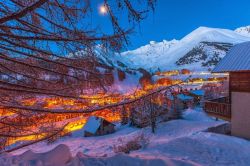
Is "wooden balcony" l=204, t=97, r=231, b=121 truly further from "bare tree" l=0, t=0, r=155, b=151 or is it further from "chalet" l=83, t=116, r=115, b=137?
"chalet" l=83, t=116, r=115, b=137

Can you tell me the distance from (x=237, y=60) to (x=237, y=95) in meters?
2.06

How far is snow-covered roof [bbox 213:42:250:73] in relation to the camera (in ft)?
49.9

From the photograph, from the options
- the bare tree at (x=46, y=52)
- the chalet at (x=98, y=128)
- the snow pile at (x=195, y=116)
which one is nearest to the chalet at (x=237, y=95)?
the bare tree at (x=46, y=52)

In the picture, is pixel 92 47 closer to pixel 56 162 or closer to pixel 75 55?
pixel 75 55

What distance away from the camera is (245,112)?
50.9 feet

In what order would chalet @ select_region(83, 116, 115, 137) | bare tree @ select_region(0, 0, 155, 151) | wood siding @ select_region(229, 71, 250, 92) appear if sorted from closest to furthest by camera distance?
bare tree @ select_region(0, 0, 155, 151), wood siding @ select_region(229, 71, 250, 92), chalet @ select_region(83, 116, 115, 137)

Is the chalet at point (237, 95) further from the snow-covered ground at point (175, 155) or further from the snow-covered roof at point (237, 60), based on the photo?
the snow-covered ground at point (175, 155)

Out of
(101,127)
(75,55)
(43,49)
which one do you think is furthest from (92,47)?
(101,127)

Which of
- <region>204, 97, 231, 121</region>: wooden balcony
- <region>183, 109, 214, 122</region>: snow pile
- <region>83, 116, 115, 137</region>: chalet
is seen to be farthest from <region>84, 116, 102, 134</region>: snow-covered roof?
<region>204, 97, 231, 121</region>: wooden balcony

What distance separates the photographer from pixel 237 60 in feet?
52.4

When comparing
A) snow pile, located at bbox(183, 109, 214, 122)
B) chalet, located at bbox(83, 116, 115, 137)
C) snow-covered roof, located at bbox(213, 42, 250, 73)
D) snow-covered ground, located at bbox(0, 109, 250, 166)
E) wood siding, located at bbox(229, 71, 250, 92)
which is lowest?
chalet, located at bbox(83, 116, 115, 137)

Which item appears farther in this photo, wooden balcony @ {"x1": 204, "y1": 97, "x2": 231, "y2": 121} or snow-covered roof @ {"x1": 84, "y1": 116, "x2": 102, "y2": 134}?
snow-covered roof @ {"x1": 84, "y1": 116, "x2": 102, "y2": 134}

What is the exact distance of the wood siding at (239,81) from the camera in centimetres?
1505

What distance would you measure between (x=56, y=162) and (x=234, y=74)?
13.8 m
